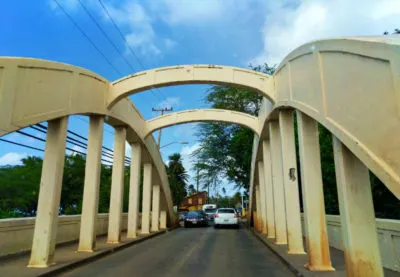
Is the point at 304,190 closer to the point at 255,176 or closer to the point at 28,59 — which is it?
the point at 28,59

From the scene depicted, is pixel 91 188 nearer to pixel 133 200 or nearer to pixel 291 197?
pixel 133 200

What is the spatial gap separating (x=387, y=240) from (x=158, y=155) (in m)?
17.1

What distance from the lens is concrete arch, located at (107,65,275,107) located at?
13.4 meters

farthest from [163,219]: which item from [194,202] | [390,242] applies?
[194,202]

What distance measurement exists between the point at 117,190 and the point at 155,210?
943 cm

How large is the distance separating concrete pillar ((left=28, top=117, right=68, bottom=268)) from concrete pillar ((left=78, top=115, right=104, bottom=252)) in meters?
2.67

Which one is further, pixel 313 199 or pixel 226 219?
pixel 226 219

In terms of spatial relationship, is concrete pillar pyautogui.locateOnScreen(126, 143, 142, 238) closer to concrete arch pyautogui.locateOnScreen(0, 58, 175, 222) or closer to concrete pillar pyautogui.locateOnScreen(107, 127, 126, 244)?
concrete pillar pyautogui.locateOnScreen(107, 127, 126, 244)

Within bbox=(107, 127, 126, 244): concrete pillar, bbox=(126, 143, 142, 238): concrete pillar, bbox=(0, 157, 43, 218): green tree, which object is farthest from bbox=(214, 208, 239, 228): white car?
bbox=(0, 157, 43, 218): green tree

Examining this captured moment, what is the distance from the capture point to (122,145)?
15.4 m

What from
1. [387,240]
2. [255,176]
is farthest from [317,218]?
[255,176]

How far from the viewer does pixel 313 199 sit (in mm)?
8836

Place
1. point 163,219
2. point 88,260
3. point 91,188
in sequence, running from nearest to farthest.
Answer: point 88,260 < point 91,188 < point 163,219

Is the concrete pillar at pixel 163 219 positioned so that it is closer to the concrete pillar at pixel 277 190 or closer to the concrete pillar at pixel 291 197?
the concrete pillar at pixel 277 190
